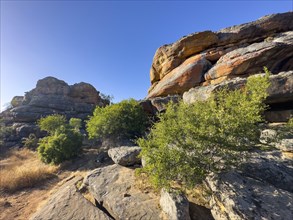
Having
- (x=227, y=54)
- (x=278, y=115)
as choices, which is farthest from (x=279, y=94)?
(x=227, y=54)

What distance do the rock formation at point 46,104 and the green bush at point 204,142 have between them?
108 ft

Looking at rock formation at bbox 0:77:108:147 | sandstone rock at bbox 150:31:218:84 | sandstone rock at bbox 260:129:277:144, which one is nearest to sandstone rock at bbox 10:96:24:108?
rock formation at bbox 0:77:108:147

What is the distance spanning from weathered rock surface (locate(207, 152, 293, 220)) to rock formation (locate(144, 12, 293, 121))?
7.74 m

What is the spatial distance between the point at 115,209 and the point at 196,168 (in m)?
3.74

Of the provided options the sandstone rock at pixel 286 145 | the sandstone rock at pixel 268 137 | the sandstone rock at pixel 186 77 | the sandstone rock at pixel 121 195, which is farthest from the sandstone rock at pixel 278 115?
the sandstone rock at pixel 121 195

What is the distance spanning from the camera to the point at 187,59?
22391 millimetres

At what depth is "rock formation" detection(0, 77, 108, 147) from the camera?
110ft

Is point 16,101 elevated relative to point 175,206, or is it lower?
elevated

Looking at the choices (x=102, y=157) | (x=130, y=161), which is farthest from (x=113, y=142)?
(x=130, y=161)

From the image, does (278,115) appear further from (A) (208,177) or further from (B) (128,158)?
(B) (128,158)

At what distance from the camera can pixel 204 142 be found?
22.1 ft

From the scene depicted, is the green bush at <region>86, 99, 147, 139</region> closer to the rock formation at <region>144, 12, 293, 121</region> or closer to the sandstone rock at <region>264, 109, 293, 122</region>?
the rock formation at <region>144, 12, 293, 121</region>

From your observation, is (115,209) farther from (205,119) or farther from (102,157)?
(102,157)

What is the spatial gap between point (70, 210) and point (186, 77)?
16995 mm
